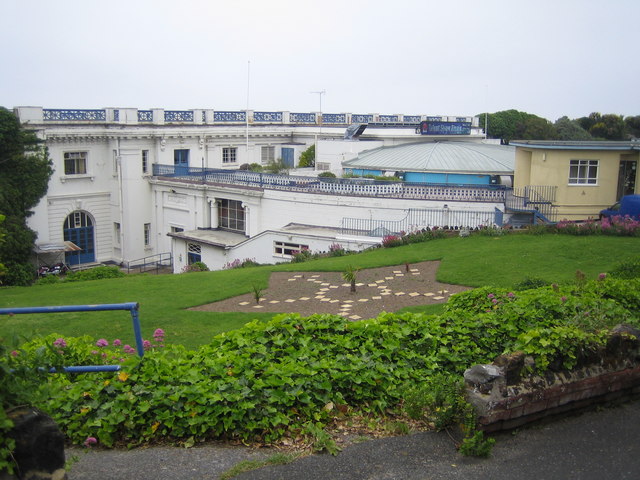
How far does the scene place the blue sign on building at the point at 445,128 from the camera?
151 ft

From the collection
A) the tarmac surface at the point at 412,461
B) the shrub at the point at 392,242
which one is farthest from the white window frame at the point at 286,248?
the tarmac surface at the point at 412,461

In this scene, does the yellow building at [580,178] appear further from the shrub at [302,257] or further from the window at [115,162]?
the window at [115,162]

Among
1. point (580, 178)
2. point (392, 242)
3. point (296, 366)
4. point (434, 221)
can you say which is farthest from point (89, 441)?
point (580, 178)

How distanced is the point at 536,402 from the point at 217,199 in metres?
29.8

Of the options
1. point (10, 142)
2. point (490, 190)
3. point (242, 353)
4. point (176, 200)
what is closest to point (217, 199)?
point (176, 200)

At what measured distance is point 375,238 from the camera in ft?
83.1

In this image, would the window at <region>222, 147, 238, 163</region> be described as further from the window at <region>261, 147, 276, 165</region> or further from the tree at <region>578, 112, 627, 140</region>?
the tree at <region>578, 112, 627, 140</region>

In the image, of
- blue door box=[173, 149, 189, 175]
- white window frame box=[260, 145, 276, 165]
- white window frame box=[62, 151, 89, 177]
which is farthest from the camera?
white window frame box=[260, 145, 276, 165]

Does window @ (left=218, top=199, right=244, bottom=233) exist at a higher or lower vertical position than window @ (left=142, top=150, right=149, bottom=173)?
lower

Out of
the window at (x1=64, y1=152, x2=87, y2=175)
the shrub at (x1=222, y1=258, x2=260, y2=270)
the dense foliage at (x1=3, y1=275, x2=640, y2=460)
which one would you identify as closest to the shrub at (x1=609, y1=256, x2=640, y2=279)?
the dense foliage at (x1=3, y1=275, x2=640, y2=460)

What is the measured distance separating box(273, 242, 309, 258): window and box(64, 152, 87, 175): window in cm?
1814

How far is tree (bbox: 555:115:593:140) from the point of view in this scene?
220ft

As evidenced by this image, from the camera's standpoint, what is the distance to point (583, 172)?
2633 centimetres

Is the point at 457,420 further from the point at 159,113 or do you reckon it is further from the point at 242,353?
the point at 159,113
